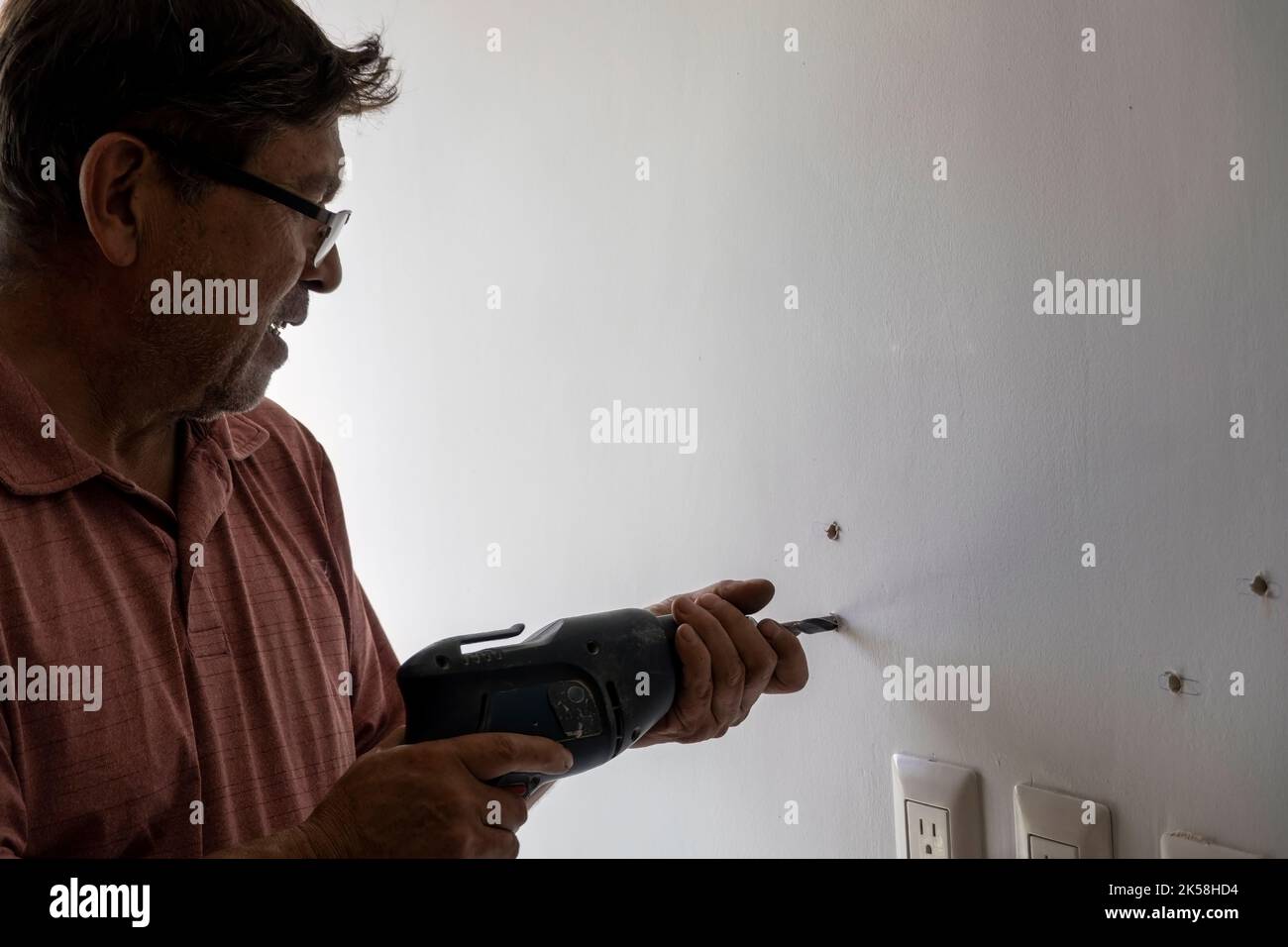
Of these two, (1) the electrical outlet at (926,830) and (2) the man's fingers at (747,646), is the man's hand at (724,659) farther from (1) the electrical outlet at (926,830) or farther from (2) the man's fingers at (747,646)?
(1) the electrical outlet at (926,830)

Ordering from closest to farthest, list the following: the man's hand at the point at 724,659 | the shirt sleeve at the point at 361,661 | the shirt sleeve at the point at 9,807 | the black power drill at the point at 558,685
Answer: the shirt sleeve at the point at 9,807
the black power drill at the point at 558,685
the man's hand at the point at 724,659
the shirt sleeve at the point at 361,661

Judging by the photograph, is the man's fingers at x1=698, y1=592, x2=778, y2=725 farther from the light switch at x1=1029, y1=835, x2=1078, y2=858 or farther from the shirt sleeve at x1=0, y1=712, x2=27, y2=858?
the shirt sleeve at x1=0, y1=712, x2=27, y2=858

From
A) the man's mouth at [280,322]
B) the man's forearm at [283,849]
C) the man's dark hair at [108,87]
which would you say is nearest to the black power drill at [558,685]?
the man's forearm at [283,849]

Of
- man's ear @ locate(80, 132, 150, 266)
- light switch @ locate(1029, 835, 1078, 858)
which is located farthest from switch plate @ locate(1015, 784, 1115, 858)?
man's ear @ locate(80, 132, 150, 266)

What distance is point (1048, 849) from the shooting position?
0.87m

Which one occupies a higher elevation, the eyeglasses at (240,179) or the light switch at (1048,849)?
the eyeglasses at (240,179)

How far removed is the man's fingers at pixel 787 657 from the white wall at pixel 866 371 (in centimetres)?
8

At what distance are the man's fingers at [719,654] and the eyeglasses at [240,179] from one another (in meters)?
0.45

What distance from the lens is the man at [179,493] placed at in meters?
0.77

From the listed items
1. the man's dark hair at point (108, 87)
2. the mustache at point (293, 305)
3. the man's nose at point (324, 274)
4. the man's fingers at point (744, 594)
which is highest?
the man's dark hair at point (108, 87)

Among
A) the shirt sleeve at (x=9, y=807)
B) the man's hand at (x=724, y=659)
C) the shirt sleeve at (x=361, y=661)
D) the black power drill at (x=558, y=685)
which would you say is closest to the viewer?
the shirt sleeve at (x=9, y=807)

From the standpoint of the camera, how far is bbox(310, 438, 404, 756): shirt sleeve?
106 cm

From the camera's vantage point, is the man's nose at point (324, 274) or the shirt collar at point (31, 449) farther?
the man's nose at point (324, 274)
